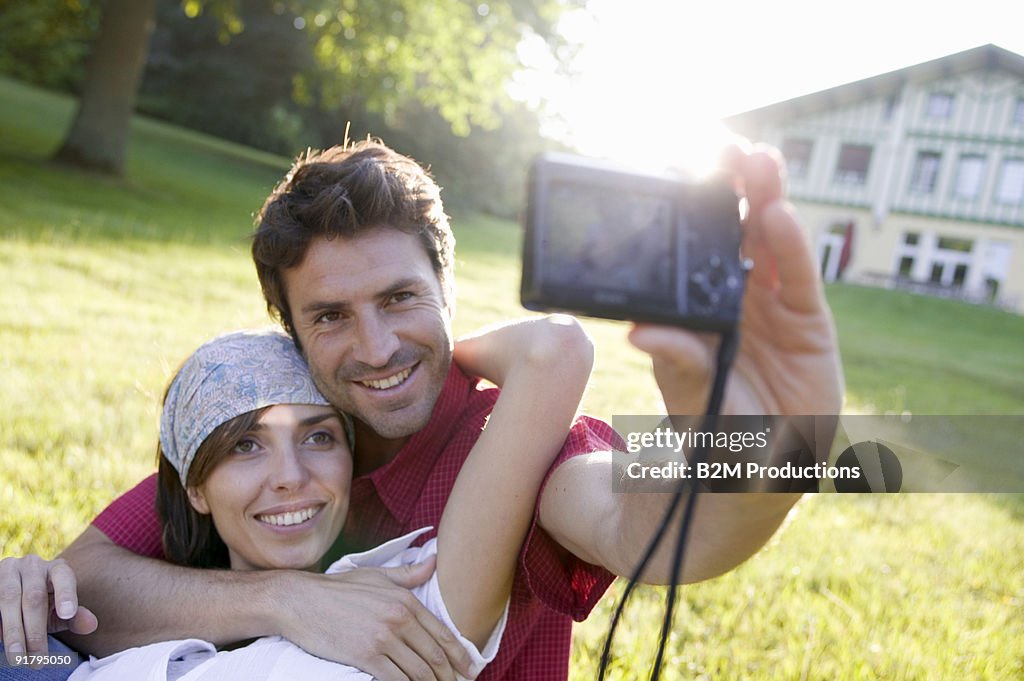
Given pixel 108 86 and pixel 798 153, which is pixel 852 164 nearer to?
pixel 798 153

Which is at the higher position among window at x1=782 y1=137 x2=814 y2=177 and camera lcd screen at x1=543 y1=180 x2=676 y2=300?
camera lcd screen at x1=543 y1=180 x2=676 y2=300

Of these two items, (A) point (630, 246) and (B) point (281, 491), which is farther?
(B) point (281, 491)

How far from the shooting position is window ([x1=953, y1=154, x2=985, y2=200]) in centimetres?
2783

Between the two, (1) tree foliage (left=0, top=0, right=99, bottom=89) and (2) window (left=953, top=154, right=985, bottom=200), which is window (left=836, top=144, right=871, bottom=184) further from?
(1) tree foliage (left=0, top=0, right=99, bottom=89)

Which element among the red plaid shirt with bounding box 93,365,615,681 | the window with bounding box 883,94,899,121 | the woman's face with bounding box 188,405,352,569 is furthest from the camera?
the window with bounding box 883,94,899,121

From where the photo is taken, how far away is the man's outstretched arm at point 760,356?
1246mm

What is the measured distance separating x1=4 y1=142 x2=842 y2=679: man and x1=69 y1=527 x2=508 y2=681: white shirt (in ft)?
0.13

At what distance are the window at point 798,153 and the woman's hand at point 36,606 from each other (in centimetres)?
3045

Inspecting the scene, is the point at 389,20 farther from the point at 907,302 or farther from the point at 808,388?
the point at 907,302

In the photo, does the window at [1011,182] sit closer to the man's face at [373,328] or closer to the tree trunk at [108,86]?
the tree trunk at [108,86]

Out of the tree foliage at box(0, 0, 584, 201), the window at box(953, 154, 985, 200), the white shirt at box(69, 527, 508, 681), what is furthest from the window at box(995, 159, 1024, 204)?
the white shirt at box(69, 527, 508, 681)

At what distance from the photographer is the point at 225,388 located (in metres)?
2.18

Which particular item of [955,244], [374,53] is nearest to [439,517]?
[374,53]

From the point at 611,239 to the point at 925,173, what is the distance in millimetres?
30768
